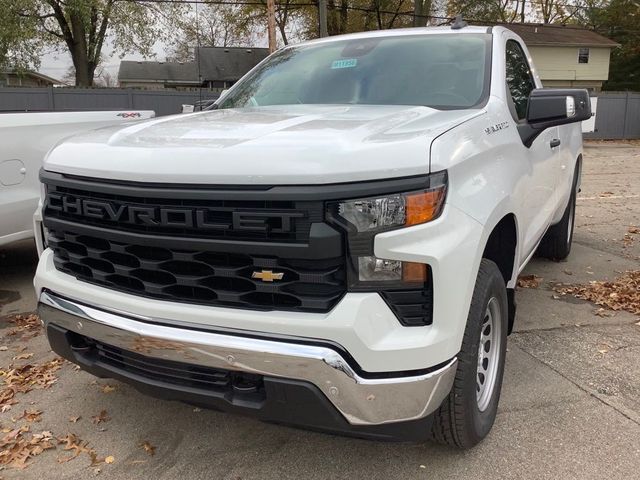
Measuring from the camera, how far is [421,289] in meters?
2.07

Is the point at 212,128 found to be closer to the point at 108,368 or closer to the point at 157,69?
the point at 108,368

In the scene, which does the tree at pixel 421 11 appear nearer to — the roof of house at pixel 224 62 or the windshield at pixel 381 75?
the roof of house at pixel 224 62

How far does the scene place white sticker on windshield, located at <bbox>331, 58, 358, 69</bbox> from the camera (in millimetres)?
3781

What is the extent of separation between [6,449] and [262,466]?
1243 millimetres

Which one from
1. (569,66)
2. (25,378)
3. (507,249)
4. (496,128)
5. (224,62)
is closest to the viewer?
(496,128)

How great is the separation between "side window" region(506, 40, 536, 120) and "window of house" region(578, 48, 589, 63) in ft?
139

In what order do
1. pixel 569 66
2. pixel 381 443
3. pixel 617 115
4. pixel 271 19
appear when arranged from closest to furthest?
pixel 381 443
pixel 271 19
pixel 617 115
pixel 569 66

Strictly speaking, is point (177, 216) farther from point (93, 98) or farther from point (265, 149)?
point (93, 98)

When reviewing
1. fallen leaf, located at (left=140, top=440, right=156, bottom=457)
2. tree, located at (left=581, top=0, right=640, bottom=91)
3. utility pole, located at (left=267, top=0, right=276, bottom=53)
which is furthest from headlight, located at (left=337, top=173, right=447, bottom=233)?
tree, located at (left=581, top=0, right=640, bottom=91)

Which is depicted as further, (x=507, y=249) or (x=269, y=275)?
(x=507, y=249)

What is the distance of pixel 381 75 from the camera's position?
3602mm

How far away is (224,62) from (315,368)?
42681 millimetres

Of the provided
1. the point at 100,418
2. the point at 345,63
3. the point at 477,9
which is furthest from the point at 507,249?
the point at 477,9

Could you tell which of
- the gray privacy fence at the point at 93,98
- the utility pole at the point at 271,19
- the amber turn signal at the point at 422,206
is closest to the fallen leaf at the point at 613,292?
the amber turn signal at the point at 422,206
